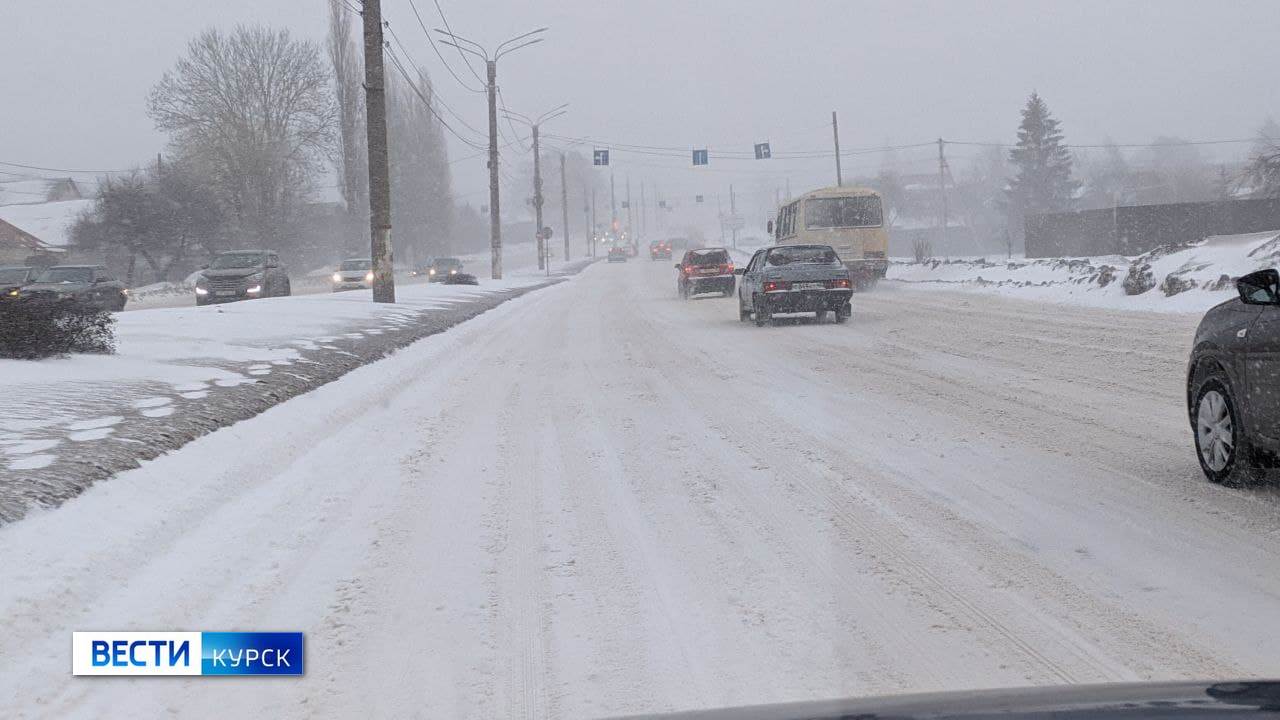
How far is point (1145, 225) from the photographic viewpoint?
43438 mm

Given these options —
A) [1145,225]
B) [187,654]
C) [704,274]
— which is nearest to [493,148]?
[704,274]

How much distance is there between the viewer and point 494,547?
509 centimetres

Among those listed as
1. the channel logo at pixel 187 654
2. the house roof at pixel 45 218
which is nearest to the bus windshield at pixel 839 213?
the channel logo at pixel 187 654

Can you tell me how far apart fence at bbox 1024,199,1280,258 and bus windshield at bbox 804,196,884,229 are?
1493 centimetres

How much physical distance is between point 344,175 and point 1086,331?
54.7 m

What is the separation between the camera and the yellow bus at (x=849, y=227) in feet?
109

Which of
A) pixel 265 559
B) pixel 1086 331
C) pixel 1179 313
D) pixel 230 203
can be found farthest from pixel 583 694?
pixel 230 203

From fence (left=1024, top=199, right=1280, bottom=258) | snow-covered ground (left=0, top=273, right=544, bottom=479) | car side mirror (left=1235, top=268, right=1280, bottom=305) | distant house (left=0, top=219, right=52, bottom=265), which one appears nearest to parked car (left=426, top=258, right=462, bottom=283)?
distant house (left=0, top=219, right=52, bottom=265)

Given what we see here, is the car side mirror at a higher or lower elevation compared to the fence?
lower

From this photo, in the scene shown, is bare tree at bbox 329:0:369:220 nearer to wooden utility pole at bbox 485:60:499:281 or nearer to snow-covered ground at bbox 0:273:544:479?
wooden utility pole at bbox 485:60:499:281

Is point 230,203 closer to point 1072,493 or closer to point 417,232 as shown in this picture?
point 417,232

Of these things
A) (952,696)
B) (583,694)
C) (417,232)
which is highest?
(417,232)

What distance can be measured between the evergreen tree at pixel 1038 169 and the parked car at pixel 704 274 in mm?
57852

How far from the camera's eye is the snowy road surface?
3504mm
